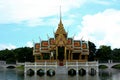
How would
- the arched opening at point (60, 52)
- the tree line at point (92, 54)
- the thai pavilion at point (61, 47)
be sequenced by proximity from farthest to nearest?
the tree line at point (92, 54), the arched opening at point (60, 52), the thai pavilion at point (61, 47)

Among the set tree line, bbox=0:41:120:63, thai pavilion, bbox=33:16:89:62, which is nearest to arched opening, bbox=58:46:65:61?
thai pavilion, bbox=33:16:89:62

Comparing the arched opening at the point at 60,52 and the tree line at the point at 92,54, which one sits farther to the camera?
the tree line at the point at 92,54

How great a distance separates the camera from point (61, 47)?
56.5 m

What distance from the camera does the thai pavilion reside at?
5606 cm

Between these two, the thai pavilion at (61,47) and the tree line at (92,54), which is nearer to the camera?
the thai pavilion at (61,47)

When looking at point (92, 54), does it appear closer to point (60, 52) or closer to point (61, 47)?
point (60, 52)

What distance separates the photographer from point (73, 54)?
200 feet

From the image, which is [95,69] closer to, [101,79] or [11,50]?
[101,79]

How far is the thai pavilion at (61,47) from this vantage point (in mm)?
56062

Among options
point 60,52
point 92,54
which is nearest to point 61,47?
point 60,52

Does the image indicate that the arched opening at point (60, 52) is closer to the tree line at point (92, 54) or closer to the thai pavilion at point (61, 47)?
the thai pavilion at point (61, 47)

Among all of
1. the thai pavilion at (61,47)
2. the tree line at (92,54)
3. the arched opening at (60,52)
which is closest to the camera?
the thai pavilion at (61,47)

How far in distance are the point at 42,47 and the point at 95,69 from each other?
28.2ft

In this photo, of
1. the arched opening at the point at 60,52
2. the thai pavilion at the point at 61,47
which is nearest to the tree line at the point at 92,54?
the thai pavilion at the point at 61,47
